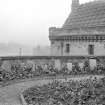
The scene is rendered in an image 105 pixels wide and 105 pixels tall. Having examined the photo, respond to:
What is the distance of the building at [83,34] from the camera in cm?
3128

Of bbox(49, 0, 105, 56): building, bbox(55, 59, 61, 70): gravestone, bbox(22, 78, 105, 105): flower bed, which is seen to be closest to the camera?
bbox(22, 78, 105, 105): flower bed

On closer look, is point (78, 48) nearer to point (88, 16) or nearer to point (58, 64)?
point (88, 16)

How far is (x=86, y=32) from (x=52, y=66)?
1849 cm

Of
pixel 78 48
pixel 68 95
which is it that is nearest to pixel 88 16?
pixel 78 48

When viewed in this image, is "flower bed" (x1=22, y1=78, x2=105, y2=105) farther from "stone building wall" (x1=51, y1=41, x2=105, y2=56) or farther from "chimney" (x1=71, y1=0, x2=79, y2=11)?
"chimney" (x1=71, y1=0, x2=79, y2=11)

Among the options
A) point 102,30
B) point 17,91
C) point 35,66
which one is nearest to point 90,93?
point 17,91

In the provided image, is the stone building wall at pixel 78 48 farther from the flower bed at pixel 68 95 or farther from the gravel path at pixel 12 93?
the flower bed at pixel 68 95

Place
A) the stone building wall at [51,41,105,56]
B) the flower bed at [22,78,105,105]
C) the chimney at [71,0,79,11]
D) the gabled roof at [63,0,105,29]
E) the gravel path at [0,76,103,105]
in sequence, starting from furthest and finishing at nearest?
the chimney at [71,0,79,11], the gabled roof at [63,0,105,29], the stone building wall at [51,41,105,56], the gravel path at [0,76,103,105], the flower bed at [22,78,105,105]

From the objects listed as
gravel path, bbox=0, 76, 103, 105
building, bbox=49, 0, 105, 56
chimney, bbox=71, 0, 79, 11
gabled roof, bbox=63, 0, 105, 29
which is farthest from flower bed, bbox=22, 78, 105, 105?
chimney, bbox=71, 0, 79, 11

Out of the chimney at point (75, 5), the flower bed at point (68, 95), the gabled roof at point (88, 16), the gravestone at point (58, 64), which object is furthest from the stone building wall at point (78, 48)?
Result: the flower bed at point (68, 95)

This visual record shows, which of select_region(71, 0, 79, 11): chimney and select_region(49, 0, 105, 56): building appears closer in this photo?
select_region(49, 0, 105, 56): building

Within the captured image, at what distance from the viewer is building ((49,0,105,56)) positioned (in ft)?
103

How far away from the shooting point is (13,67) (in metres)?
13.9

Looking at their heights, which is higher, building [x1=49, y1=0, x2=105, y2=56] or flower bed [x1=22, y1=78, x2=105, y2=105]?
building [x1=49, y1=0, x2=105, y2=56]
